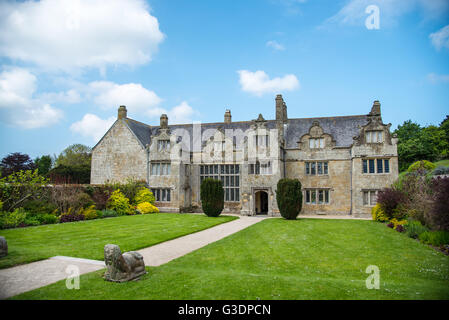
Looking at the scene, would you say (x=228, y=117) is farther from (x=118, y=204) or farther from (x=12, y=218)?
(x=12, y=218)

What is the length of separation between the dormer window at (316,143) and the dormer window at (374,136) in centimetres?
407

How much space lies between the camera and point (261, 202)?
29.7 meters

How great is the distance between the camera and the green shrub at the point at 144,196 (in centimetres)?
2686

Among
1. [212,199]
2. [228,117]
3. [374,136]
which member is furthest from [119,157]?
[374,136]

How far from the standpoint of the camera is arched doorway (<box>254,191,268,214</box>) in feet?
94.5

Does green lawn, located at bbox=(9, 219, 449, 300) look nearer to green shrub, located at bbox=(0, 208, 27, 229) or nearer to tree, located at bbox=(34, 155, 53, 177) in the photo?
green shrub, located at bbox=(0, 208, 27, 229)

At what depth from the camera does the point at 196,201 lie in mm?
29719

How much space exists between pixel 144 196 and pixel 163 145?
5.71 meters

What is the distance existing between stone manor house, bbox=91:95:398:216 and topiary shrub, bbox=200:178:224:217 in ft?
10.6

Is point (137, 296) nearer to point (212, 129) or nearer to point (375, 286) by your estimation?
point (375, 286)

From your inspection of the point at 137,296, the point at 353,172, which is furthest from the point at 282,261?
the point at 353,172
